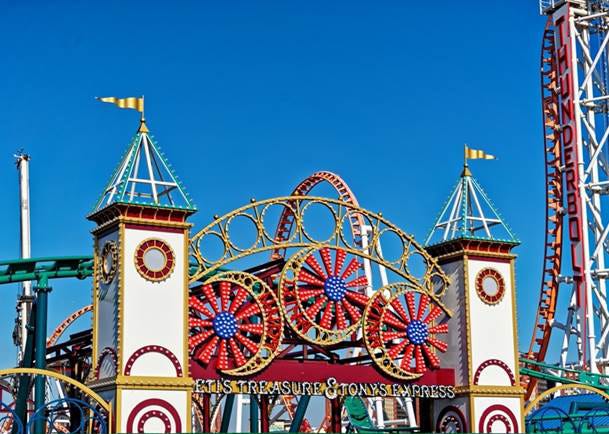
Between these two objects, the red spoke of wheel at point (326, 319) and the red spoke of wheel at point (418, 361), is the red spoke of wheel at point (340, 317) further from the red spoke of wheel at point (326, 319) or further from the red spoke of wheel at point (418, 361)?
the red spoke of wheel at point (418, 361)

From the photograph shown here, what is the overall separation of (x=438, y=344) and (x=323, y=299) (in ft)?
12.3

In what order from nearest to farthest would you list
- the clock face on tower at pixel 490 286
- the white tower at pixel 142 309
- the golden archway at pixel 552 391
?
the white tower at pixel 142 309 → the clock face on tower at pixel 490 286 → the golden archway at pixel 552 391

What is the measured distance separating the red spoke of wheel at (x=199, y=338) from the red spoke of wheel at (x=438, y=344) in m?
6.41

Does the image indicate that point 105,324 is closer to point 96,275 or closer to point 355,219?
point 96,275

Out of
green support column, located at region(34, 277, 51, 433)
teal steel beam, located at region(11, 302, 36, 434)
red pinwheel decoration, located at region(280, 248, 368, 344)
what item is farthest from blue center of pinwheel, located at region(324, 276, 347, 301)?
teal steel beam, located at region(11, 302, 36, 434)

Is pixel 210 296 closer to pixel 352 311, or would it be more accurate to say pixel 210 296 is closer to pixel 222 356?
pixel 222 356

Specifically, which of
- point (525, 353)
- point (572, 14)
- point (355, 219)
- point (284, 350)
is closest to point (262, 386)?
point (284, 350)

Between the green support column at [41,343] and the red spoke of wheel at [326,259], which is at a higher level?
the red spoke of wheel at [326,259]

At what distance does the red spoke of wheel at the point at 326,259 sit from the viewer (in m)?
30.5

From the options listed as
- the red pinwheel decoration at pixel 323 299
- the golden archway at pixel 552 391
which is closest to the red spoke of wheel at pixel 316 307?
the red pinwheel decoration at pixel 323 299

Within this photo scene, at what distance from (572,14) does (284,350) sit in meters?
22.9

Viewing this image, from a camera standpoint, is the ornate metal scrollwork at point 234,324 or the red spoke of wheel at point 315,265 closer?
the ornate metal scrollwork at point 234,324

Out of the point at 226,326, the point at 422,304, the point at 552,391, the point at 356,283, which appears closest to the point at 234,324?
the point at 226,326

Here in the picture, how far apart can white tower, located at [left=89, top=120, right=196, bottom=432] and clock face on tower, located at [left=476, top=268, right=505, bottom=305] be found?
866 centimetres
